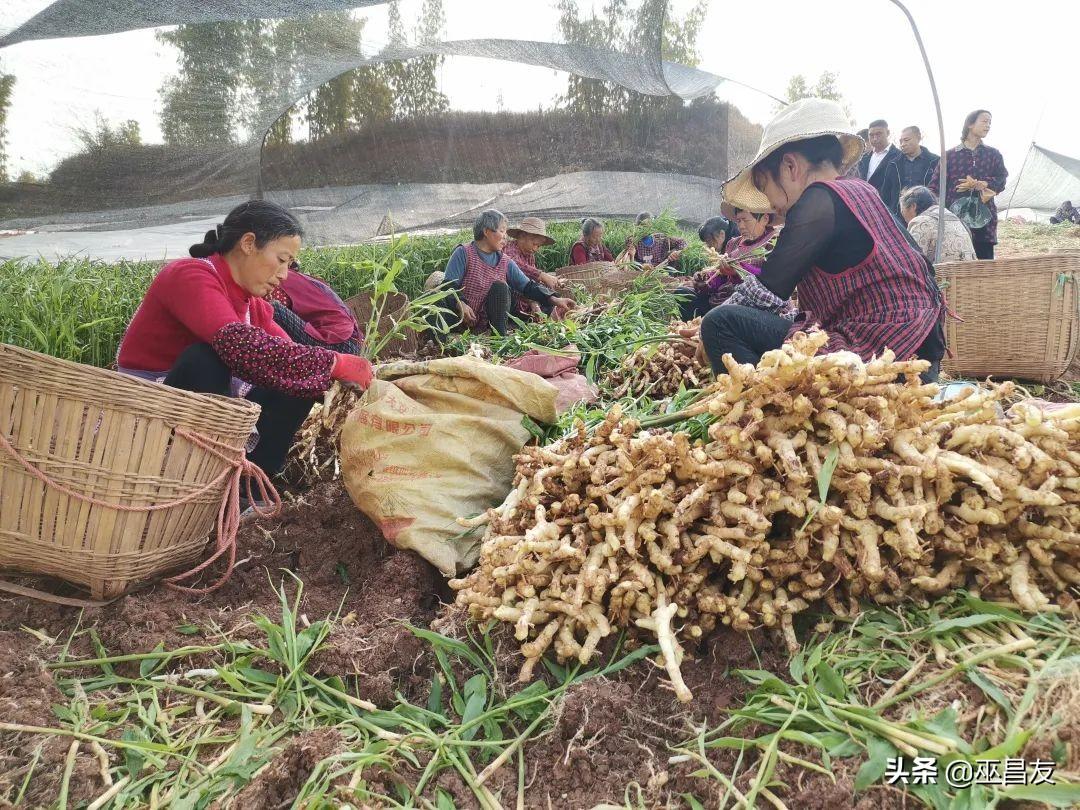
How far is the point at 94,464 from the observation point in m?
1.68

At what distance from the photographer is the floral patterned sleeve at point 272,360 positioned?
221 centimetres

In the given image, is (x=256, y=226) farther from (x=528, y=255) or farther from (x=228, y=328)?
Answer: (x=528, y=255)

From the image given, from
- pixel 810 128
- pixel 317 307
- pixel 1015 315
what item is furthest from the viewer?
pixel 1015 315

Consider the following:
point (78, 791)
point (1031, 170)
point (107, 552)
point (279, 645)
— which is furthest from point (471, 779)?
point (1031, 170)

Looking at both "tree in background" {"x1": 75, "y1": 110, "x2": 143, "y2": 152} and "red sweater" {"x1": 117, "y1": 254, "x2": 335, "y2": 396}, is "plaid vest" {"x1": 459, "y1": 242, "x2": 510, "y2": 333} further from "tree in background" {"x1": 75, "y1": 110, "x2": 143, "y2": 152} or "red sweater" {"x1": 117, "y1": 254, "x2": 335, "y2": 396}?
"tree in background" {"x1": 75, "y1": 110, "x2": 143, "y2": 152}

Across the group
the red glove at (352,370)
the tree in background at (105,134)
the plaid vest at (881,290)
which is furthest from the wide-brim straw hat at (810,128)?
the tree in background at (105,134)

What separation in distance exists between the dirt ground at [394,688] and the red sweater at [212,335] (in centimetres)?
65

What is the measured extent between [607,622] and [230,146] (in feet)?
22.3

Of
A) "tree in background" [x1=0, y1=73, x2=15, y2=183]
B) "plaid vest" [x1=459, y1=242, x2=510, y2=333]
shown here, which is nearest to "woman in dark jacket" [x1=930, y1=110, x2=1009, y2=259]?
"plaid vest" [x1=459, y1=242, x2=510, y2=333]

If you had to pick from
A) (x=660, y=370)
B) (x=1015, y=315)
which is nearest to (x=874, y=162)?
(x=1015, y=315)

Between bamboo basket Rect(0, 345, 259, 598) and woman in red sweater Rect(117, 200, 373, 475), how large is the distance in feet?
1.30

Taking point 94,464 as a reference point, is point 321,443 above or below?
below

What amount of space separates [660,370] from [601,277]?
3002mm

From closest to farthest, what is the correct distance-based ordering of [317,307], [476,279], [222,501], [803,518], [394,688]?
[803,518]
[394,688]
[222,501]
[317,307]
[476,279]
